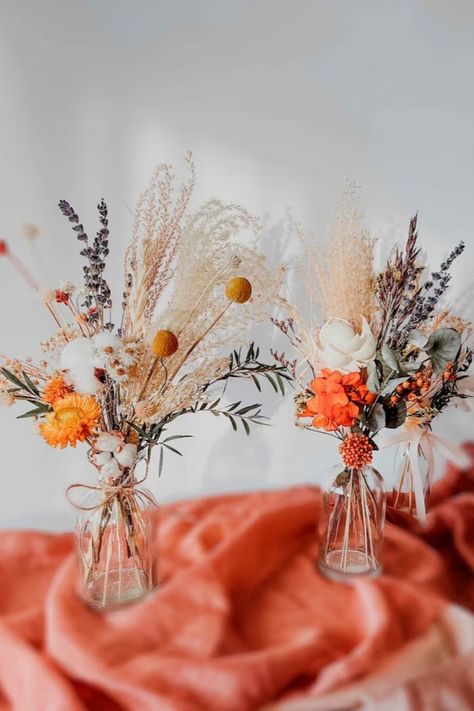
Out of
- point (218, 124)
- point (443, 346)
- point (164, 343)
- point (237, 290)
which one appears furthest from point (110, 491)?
point (218, 124)

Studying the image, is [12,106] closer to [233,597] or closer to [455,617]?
[233,597]

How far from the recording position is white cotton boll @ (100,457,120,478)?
102cm

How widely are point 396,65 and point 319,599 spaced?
3.39 feet

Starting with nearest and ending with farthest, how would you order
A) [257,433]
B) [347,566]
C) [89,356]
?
[89,356]
[347,566]
[257,433]

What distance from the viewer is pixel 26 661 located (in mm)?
864

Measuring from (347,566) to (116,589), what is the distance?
1.32ft

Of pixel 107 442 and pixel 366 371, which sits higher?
pixel 366 371

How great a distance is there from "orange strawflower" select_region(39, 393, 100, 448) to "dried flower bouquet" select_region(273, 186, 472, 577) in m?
0.34

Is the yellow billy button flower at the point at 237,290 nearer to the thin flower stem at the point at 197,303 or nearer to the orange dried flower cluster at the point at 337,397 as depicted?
the thin flower stem at the point at 197,303

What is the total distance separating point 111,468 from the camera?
1018 mm

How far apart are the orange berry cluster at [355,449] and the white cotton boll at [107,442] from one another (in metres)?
0.38

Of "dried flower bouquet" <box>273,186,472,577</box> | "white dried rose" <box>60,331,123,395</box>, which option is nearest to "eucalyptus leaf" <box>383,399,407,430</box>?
"dried flower bouquet" <box>273,186,472,577</box>

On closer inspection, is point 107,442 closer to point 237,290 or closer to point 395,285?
point 237,290

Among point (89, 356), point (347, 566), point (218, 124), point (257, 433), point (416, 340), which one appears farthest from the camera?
point (257, 433)
